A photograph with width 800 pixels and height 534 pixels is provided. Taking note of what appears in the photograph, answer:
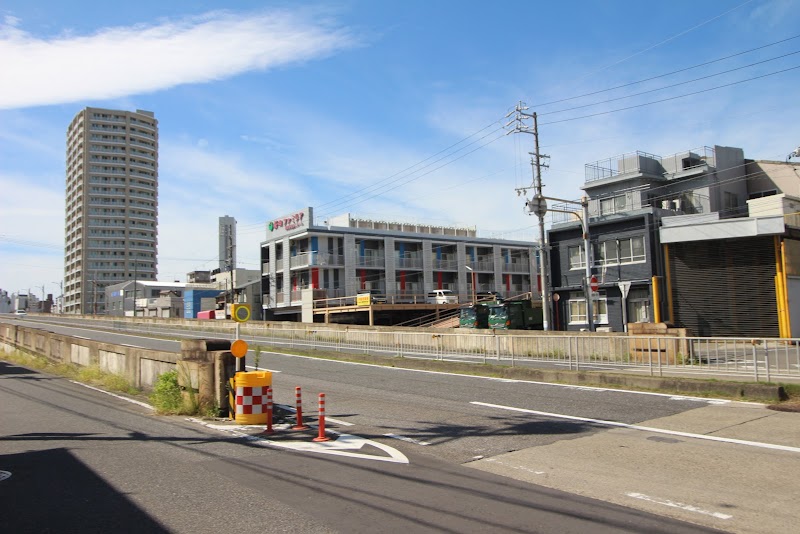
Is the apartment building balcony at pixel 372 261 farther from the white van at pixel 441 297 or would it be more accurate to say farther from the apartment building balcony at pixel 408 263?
the white van at pixel 441 297

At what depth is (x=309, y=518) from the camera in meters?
5.32

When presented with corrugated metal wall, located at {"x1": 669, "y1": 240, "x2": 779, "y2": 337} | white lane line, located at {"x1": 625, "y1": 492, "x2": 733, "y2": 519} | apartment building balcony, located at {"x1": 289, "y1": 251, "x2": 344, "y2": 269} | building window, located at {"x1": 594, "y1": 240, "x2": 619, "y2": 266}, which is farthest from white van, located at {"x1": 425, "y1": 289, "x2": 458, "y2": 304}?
white lane line, located at {"x1": 625, "y1": 492, "x2": 733, "y2": 519}

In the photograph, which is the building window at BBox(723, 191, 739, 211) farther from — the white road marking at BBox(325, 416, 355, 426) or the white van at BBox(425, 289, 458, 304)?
the white road marking at BBox(325, 416, 355, 426)

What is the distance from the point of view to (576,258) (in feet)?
132

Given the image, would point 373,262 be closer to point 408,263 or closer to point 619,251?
point 408,263

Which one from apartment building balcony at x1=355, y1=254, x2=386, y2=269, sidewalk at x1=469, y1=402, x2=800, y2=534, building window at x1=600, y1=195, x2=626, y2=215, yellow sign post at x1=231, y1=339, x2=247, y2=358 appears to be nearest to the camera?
sidewalk at x1=469, y1=402, x2=800, y2=534

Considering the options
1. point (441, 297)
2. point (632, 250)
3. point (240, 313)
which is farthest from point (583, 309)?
point (240, 313)

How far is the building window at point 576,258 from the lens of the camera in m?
39.6

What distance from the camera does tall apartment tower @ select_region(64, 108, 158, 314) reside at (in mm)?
120250

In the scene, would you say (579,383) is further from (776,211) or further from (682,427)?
(776,211)

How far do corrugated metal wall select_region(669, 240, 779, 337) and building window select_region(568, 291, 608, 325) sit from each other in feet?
14.7

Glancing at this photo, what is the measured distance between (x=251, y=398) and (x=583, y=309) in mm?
32410

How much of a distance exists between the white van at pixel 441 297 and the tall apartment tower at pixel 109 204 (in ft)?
283

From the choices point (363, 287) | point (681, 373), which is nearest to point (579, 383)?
point (681, 373)
